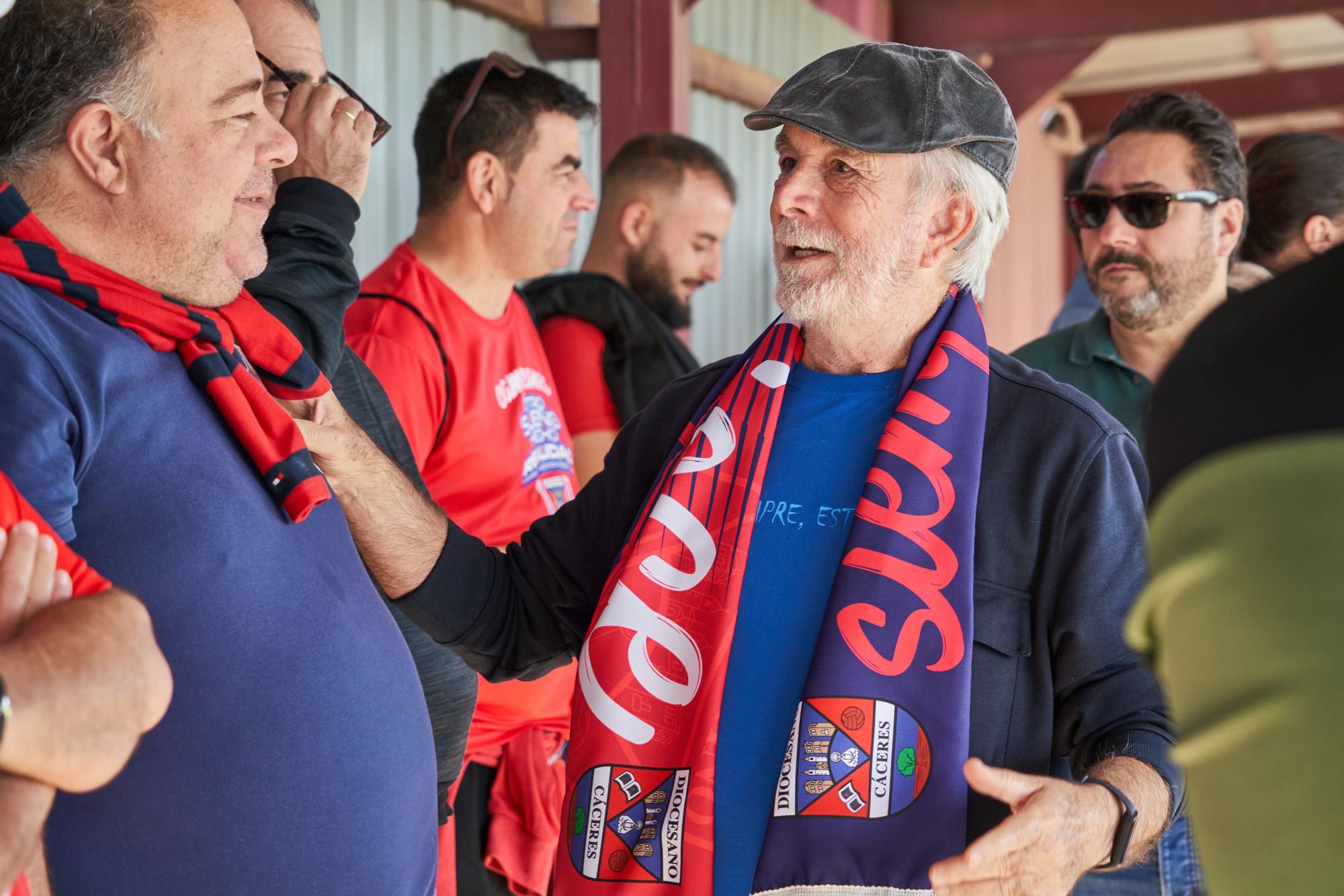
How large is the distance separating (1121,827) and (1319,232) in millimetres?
2668

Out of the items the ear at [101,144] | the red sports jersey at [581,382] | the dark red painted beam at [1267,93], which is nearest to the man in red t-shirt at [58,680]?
the ear at [101,144]

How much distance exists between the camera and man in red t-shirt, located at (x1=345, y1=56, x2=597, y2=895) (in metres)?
2.64

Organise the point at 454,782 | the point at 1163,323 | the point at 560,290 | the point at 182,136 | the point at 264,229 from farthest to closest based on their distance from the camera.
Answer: the point at 560,290
the point at 1163,323
the point at 454,782
the point at 264,229
the point at 182,136

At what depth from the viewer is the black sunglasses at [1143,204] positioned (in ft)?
10.2

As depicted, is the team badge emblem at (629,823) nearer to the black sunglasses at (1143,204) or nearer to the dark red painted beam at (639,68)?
the black sunglasses at (1143,204)

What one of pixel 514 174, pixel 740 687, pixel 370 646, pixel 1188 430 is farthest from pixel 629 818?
pixel 514 174

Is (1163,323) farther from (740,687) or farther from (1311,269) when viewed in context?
(1311,269)

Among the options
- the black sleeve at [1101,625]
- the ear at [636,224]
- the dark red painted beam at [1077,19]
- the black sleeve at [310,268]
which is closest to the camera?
the black sleeve at [1101,625]

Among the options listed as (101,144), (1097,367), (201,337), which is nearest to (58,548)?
(201,337)

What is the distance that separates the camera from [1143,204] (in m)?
3.12

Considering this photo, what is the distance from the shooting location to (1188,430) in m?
0.70

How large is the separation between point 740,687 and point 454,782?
35.3 inches

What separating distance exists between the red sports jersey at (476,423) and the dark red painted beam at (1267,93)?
10.5 metres

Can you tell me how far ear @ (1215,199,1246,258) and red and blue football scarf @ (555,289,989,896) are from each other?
1543 millimetres
